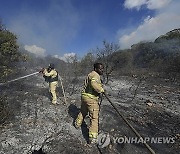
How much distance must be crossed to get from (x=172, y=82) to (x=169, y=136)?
9.55 metres

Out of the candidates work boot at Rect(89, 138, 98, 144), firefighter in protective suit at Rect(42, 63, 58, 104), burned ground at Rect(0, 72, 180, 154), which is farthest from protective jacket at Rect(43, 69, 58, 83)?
work boot at Rect(89, 138, 98, 144)

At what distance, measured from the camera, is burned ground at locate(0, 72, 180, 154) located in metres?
6.10

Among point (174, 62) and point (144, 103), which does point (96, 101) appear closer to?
point (144, 103)

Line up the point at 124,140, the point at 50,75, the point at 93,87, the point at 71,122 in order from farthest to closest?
the point at 50,75, the point at 71,122, the point at 124,140, the point at 93,87

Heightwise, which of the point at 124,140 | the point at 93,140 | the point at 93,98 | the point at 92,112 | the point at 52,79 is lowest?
the point at 124,140

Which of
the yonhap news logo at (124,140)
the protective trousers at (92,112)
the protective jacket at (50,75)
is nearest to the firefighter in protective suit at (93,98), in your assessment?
the protective trousers at (92,112)

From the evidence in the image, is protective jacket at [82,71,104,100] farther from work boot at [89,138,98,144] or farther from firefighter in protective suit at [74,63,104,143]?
work boot at [89,138,98,144]

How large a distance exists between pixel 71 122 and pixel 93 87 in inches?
80.3

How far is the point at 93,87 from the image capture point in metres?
6.07

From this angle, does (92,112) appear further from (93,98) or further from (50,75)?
(50,75)

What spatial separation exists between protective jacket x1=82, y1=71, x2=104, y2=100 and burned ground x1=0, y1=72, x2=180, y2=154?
4.13 ft

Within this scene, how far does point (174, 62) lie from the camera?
2030 cm

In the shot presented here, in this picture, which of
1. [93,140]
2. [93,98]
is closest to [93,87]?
[93,98]

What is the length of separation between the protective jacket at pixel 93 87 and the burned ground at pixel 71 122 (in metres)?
1.26
